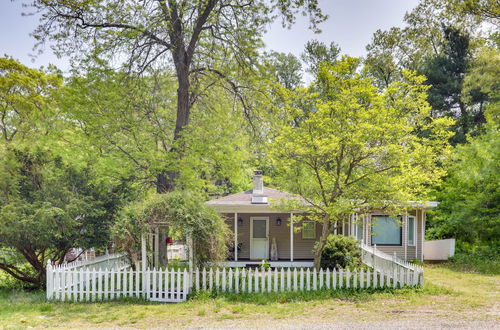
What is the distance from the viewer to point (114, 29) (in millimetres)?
14570

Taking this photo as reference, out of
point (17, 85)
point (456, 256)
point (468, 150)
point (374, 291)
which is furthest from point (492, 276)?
point (17, 85)

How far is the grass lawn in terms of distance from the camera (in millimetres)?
8281

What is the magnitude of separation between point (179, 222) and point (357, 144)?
5079 millimetres

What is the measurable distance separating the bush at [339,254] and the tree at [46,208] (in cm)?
692

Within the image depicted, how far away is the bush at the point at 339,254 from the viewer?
13.7 m

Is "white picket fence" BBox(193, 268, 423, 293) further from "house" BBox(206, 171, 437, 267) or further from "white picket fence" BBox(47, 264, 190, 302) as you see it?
"house" BBox(206, 171, 437, 267)

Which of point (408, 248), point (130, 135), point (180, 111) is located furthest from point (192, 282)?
point (408, 248)

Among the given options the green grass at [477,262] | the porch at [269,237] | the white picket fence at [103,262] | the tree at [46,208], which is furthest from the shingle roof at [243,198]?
the green grass at [477,262]

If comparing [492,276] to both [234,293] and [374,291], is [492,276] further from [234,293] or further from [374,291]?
[234,293]

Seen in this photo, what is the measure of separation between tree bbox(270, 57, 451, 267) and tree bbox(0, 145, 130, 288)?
5.50m

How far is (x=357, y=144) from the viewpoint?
11.0 metres

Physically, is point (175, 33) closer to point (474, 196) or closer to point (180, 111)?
point (180, 111)

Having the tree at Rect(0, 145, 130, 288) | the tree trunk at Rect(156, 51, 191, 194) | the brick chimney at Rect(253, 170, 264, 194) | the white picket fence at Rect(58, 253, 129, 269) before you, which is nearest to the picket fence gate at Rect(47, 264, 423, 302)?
the white picket fence at Rect(58, 253, 129, 269)

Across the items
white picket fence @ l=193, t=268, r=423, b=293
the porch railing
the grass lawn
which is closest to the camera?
the grass lawn
